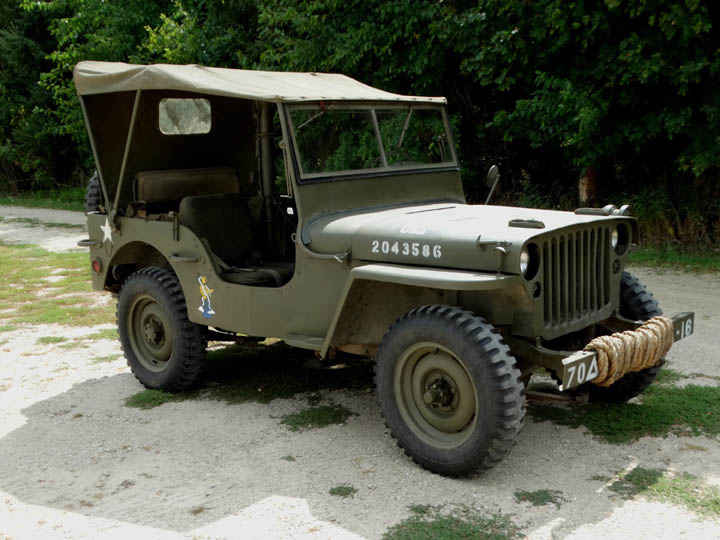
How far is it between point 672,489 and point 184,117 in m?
4.38

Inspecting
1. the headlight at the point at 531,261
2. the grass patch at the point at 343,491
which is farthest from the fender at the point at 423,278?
the grass patch at the point at 343,491

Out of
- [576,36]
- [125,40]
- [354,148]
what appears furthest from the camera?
[125,40]

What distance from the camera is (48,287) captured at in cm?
946

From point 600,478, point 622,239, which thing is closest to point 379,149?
point 622,239

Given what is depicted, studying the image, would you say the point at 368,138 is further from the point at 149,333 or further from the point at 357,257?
the point at 149,333

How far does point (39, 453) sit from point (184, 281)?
1.41m

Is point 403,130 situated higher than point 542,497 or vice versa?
point 403,130

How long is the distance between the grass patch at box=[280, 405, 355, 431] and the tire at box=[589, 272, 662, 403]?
160 cm

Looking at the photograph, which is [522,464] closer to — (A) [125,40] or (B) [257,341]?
(B) [257,341]

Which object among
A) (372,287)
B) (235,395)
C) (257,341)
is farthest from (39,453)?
(372,287)

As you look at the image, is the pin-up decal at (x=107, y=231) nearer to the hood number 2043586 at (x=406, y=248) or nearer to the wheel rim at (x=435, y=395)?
the hood number 2043586 at (x=406, y=248)

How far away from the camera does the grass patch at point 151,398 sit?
206 inches

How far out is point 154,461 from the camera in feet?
14.1

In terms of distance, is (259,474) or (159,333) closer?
(259,474)
